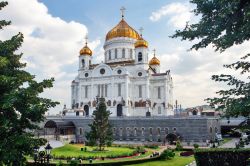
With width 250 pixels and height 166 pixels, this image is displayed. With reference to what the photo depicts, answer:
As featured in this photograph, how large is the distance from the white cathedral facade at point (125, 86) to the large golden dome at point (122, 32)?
917mm

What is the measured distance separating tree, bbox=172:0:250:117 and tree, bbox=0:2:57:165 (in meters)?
9.16

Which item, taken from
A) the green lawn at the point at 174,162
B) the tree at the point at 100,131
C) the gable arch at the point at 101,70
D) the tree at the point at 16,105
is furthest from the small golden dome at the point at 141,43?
the tree at the point at 16,105

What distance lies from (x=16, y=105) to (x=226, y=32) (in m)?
11.6

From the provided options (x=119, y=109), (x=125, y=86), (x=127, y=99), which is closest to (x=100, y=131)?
(x=127, y=99)

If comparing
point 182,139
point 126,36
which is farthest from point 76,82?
point 182,139

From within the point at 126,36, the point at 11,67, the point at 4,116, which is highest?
the point at 126,36

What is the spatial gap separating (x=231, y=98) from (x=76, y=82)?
6367cm

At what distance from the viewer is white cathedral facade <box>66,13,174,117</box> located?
65562 mm

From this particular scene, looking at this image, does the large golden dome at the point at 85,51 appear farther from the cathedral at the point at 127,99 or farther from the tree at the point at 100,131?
the tree at the point at 100,131

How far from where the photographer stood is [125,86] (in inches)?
2566

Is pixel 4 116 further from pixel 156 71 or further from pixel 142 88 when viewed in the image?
pixel 156 71

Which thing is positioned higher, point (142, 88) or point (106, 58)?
point (106, 58)

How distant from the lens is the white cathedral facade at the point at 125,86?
215 ft

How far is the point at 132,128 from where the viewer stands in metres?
56.0
